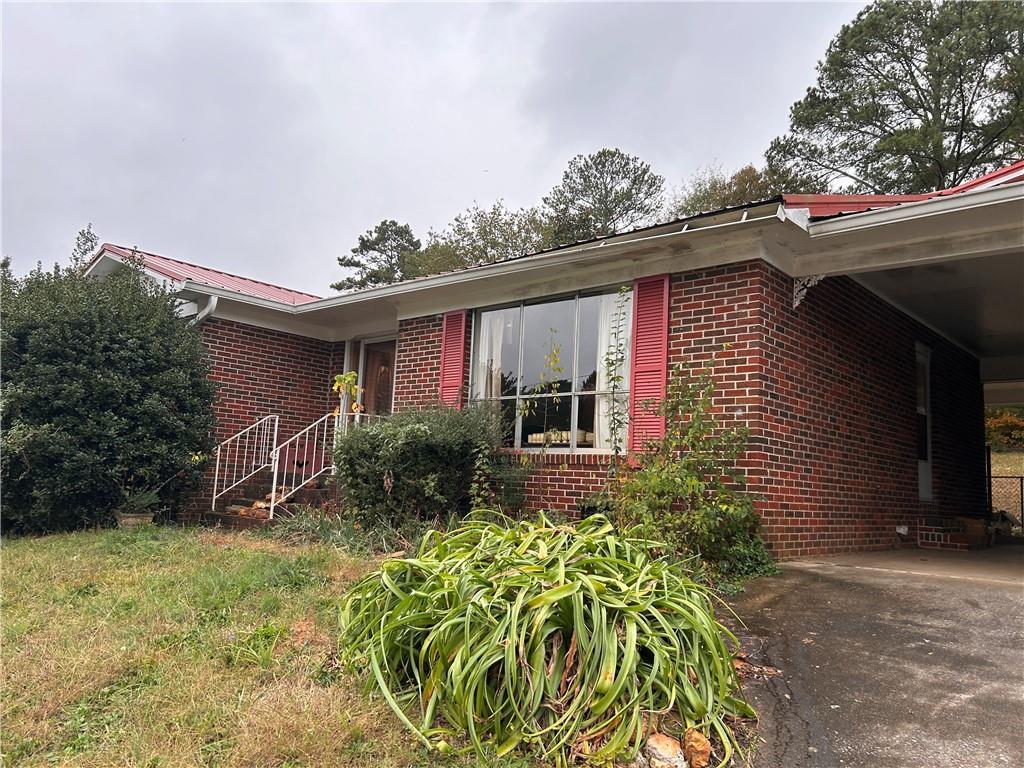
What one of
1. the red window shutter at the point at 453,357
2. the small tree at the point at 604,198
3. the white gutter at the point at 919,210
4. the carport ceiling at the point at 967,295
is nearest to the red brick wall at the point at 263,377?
the red window shutter at the point at 453,357

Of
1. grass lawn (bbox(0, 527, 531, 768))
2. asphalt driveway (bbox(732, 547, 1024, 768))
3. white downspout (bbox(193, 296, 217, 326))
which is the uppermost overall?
white downspout (bbox(193, 296, 217, 326))

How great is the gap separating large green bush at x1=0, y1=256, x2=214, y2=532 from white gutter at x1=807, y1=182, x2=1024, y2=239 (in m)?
7.22

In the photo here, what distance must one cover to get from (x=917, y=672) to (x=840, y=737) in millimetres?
792

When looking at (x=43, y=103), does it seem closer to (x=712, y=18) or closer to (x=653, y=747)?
(x=712, y=18)

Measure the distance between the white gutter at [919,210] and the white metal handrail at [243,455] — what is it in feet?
23.2

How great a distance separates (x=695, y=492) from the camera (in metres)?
5.27

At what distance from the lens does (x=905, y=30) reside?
847 inches

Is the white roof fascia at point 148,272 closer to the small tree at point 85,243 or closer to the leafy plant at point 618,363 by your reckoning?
the small tree at point 85,243

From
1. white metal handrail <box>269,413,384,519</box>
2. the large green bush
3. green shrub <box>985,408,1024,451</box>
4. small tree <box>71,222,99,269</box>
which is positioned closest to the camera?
the large green bush

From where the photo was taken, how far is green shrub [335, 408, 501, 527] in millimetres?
6594

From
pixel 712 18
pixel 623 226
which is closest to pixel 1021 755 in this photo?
pixel 712 18

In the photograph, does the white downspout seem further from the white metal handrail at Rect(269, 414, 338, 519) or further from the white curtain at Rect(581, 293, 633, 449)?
the white curtain at Rect(581, 293, 633, 449)

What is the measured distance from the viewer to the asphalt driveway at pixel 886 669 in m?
2.46

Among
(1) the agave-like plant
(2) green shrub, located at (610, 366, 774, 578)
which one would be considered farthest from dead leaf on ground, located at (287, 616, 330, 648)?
(2) green shrub, located at (610, 366, 774, 578)
